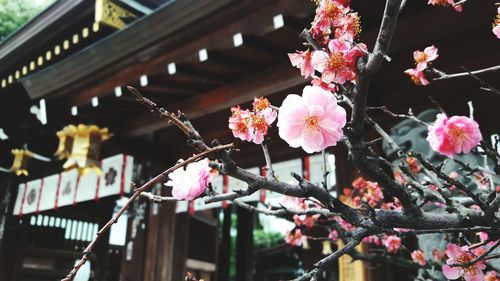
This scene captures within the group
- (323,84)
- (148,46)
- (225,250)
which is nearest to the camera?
(323,84)

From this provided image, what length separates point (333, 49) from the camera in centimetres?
169

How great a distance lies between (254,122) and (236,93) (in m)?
3.22

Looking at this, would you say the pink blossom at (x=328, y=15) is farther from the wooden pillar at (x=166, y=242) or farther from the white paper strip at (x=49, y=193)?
the white paper strip at (x=49, y=193)

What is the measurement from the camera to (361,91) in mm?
1388

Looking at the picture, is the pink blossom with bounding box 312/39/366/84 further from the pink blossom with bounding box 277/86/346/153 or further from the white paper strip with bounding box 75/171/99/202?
the white paper strip with bounding box 75/171/99/202

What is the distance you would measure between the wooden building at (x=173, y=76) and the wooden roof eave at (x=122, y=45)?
0.01 m

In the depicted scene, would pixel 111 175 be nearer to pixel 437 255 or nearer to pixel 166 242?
pixel 166 242

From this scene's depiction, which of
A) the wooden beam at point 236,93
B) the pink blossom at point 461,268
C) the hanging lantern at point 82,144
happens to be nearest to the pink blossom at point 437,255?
the pink blossom at point 461,268

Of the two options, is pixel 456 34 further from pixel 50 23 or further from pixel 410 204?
pixel 50 23

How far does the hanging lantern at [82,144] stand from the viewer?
5801mm

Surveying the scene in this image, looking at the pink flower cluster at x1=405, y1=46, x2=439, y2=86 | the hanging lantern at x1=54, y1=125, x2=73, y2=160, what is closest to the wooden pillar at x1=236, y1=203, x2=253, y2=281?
the hanging lantern at x1=54, y1=125, x2=73, y2=160

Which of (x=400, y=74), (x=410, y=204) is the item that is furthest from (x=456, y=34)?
(x=410, y=204)

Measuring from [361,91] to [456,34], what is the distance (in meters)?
3.38

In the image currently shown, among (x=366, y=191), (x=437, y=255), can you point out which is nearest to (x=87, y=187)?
(x=366, y=191)
